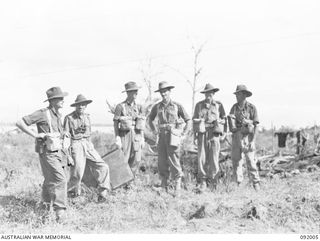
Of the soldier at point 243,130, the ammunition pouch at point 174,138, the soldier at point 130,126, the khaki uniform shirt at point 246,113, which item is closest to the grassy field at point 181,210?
the soldier at point 243,130

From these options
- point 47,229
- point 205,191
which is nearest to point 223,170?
point 205,191

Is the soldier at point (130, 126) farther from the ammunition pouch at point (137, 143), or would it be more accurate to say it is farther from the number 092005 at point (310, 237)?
the number 092005 at point (310, 237)

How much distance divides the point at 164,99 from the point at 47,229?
3.58m

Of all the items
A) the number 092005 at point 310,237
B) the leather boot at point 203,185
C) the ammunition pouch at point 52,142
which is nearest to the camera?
the number 092005 at point 310,237

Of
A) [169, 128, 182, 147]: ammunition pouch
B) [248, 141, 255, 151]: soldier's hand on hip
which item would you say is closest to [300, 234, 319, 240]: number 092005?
[248, 141, 255, 151]: soldier's hand on hip

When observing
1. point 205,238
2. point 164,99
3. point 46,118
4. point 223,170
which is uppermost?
point 164,99

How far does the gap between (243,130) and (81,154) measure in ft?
11.3

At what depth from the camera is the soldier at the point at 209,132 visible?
8945mm

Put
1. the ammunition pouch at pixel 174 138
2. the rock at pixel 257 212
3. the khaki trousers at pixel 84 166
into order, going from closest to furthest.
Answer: the rock at pixel 257 212 → the khaki trousers at pixel 84 166 → the ammunition pouch at pixel 174 138

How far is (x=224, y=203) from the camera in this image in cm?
757

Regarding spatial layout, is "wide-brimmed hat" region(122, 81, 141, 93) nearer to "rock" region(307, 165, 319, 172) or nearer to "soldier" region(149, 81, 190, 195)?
"soldier" region(149, 81, 190, 195)

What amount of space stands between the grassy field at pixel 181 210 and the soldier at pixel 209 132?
1.13ft

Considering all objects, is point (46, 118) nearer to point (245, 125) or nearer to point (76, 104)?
point (76, 104)

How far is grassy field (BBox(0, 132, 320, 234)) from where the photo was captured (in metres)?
6.71
